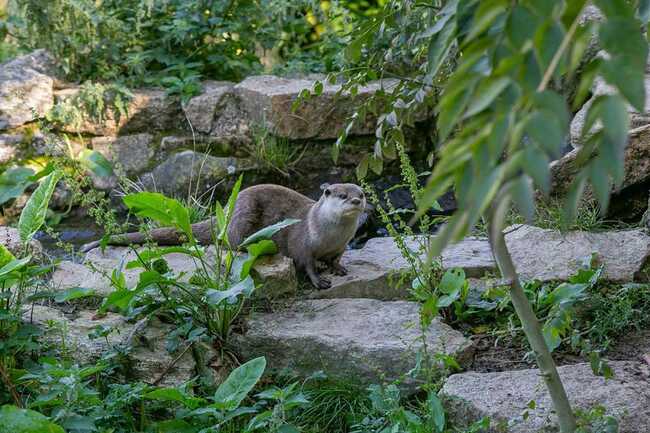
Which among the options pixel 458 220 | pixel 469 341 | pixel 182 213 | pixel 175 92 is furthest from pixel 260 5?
pixel 458 220

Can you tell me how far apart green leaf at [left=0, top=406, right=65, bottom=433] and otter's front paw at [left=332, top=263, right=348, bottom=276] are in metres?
2.16

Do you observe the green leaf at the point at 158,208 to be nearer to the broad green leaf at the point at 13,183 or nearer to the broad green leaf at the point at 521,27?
Answer: the broad green leaf at the point at 13,183

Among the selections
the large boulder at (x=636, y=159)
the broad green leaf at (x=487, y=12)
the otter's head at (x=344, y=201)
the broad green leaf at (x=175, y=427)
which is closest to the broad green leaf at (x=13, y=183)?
the broad green leaf at (x=175, y=427)

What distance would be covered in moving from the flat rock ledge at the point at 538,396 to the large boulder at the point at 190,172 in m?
3.83

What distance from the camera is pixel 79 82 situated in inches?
300

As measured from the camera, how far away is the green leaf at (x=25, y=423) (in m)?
2.88

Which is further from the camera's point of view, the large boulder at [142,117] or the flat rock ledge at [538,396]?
the large boulder at [142,117]

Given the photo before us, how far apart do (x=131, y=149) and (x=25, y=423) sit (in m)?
4.54

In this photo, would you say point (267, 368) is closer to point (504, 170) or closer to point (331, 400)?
point (331, 400)

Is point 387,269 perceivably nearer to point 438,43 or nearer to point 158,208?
point 158,208

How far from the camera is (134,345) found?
3791 millimetres

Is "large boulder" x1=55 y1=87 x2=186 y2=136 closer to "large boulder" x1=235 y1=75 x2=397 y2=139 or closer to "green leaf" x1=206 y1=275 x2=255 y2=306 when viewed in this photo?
"large boulder" x1=235 y1=75 x2=397 y2=139

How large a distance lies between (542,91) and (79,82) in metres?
6.89

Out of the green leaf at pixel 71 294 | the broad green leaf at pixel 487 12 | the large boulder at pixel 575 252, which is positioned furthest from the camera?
the large boulder at pixel 575 252
